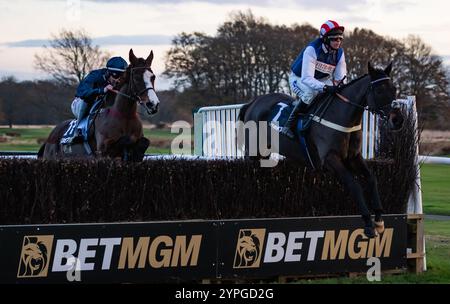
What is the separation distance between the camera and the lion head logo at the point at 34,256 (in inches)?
258

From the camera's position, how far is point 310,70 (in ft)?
28.8

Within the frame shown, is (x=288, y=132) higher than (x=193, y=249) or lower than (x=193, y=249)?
higher

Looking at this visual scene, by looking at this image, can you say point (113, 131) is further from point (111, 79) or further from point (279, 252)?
point (279, 252)

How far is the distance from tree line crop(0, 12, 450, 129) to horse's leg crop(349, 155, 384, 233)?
1465 inches

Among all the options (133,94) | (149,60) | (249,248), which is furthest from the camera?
(133,94)

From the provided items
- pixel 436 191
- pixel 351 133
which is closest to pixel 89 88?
pixel 351 133

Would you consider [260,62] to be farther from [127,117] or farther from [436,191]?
[127,117]

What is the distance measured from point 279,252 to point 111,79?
166 inches

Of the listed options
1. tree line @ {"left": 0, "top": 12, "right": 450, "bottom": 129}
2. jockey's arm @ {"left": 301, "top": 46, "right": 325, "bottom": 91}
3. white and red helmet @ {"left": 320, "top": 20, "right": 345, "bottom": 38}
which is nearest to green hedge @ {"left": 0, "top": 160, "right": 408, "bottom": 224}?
jockey's arm @ {"left": 301, "top": 46, "right": 325, "bottom": 91}

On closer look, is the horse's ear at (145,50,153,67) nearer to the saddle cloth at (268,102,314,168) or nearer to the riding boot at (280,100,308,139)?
the saddle cloth at (268,102,314,168)

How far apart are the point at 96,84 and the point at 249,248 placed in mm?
4409

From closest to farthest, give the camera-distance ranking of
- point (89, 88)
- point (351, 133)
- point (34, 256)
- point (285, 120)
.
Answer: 1. point (34, 256)
2. point (351, 133)
3. point (285, 120)
4. point (89, 88)

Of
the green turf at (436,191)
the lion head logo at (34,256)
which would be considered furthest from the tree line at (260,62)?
the lion head logo at (34,256)
